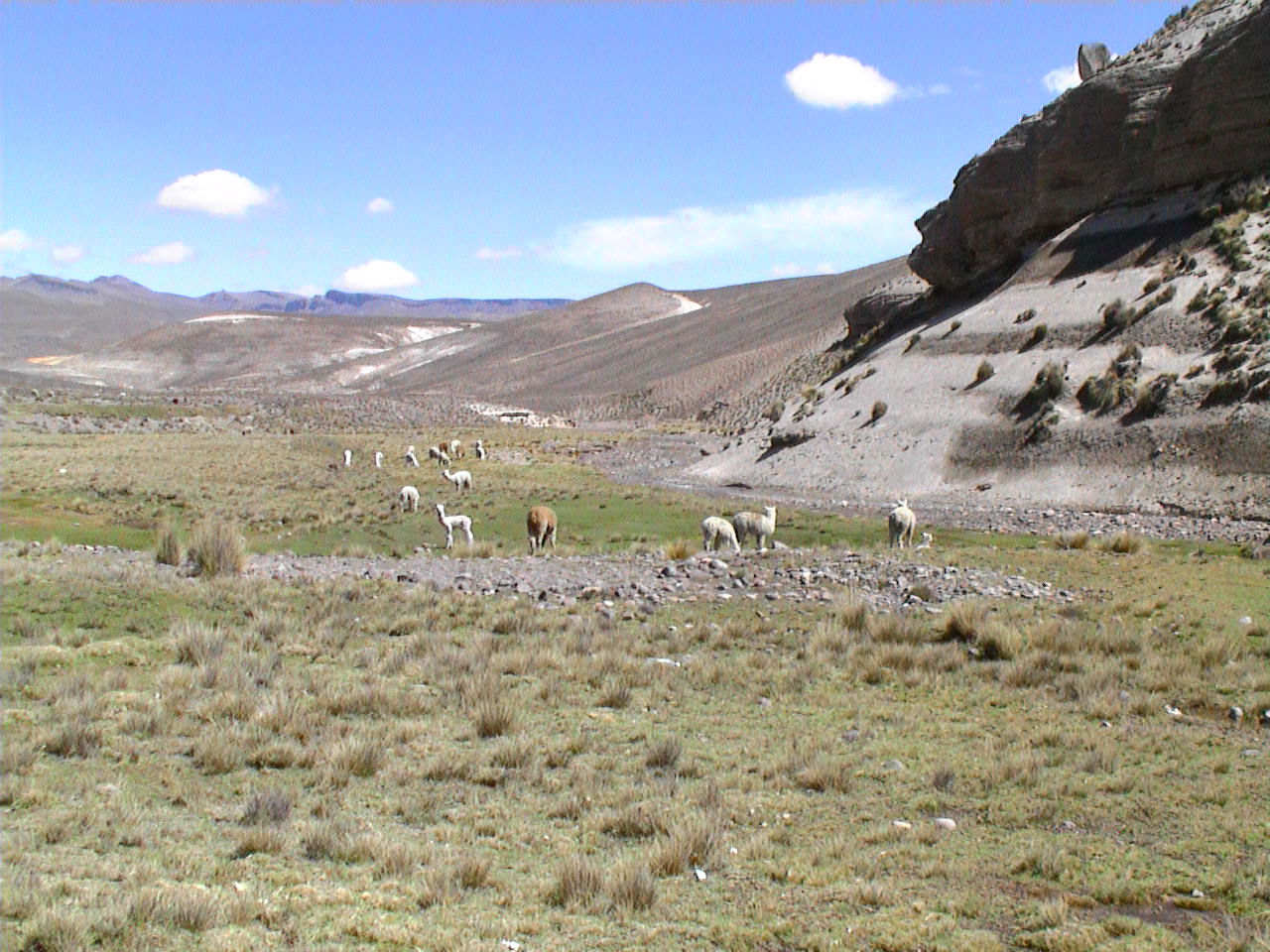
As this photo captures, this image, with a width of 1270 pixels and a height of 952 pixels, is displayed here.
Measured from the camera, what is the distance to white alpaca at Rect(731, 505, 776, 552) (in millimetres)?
22125

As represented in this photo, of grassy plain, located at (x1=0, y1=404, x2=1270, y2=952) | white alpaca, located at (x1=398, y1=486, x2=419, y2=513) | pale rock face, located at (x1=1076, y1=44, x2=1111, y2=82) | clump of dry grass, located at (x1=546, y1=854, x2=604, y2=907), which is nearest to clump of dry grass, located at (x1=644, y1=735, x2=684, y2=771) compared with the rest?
grassy plain, located at (x1=0, y1=404, x2=1270, y2=952)

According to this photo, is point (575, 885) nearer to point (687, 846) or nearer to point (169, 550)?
point (687, 846)

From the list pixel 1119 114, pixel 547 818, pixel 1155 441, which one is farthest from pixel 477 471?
pixel 547 818

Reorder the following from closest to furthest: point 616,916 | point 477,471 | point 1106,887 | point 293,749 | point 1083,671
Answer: point 616,916 → point 1106,887 → point 293,749 → point 1083,671 → point 477,471

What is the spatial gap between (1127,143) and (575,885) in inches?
1666

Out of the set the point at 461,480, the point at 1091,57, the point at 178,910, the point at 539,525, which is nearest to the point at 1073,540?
the point at 539,525

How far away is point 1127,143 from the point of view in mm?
41156

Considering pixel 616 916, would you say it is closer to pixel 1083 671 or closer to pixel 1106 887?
pixel 1106 887

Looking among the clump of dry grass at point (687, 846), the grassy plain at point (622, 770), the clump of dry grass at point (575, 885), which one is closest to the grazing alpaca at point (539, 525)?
the grassy plain at point (622, 770)

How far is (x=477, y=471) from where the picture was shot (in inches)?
1763

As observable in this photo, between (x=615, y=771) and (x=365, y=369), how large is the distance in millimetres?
166740

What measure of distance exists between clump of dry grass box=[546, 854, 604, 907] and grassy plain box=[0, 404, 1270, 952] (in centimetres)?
1

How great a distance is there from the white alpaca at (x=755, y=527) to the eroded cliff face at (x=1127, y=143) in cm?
2645

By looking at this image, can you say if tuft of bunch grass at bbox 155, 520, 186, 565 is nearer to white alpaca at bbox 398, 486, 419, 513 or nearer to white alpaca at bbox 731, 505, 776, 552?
white alpaca at bbox 731, 505, 776, 552
